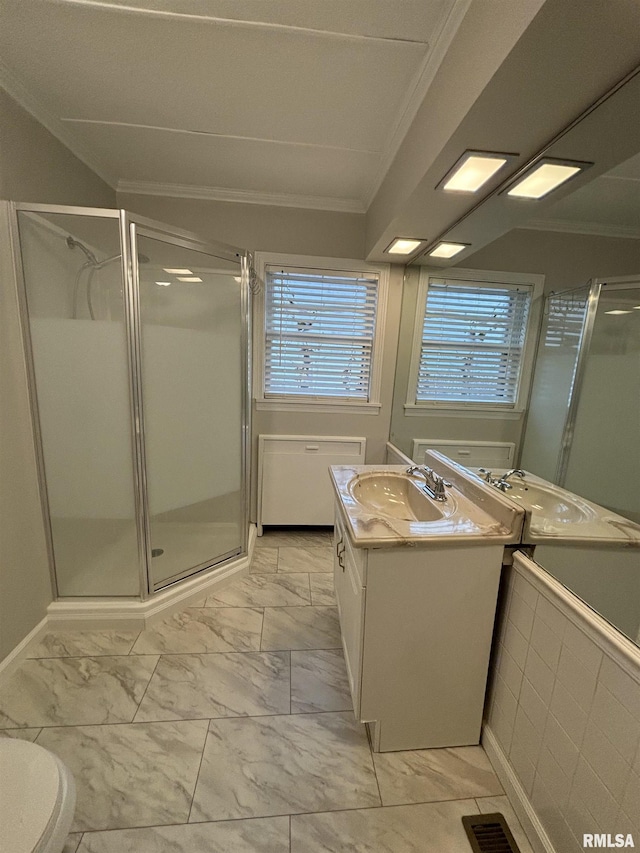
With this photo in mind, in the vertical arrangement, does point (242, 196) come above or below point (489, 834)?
above

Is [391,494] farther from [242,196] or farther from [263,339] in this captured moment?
[242,196]

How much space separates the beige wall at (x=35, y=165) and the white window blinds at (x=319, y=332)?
3.95 ft

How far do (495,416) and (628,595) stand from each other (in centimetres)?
104

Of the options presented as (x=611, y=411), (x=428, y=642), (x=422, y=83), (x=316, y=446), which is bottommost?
(x=428, y=642)

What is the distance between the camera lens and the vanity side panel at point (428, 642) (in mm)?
1167

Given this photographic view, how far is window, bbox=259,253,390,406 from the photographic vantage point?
101 inches

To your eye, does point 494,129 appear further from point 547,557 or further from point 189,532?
point 189,532

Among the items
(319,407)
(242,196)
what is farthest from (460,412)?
(242,196)

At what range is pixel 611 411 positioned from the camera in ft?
3.99

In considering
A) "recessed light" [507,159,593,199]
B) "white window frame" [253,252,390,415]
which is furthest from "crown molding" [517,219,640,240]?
"white window frame" [253,252,390,415]

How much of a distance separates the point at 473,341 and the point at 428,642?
160cm

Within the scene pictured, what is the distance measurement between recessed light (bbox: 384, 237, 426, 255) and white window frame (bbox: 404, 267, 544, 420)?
205 millimetres

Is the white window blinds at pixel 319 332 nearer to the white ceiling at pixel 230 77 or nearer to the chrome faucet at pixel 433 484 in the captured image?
the white ceiling at pixel 230 77

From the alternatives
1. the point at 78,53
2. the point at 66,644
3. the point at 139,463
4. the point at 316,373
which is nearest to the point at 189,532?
the point at 139,463
